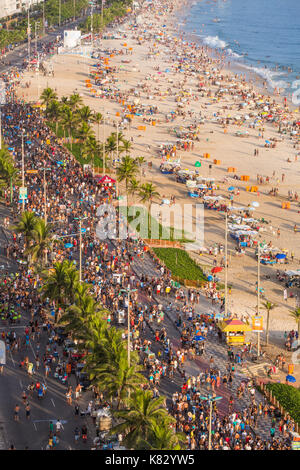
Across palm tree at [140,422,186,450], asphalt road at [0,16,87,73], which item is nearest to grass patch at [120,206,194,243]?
palm tree at [140,422,186,450]

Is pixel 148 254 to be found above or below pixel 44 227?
below

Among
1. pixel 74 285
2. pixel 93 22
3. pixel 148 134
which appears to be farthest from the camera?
pixel 93 22

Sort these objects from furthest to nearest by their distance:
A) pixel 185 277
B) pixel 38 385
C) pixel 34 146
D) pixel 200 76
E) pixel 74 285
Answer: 1. pixel 200 76
2. pixel 34 146
3. pixel 185 277
4. pixel 74 285
5. pixel 38 385

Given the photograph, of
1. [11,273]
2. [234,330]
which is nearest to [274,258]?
[234,330]

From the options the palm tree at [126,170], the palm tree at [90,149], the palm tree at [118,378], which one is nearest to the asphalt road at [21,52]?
the palm tree at [90,149]

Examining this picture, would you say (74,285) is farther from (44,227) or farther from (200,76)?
(200,76)

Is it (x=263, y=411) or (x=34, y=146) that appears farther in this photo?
(x=34, y=146)
